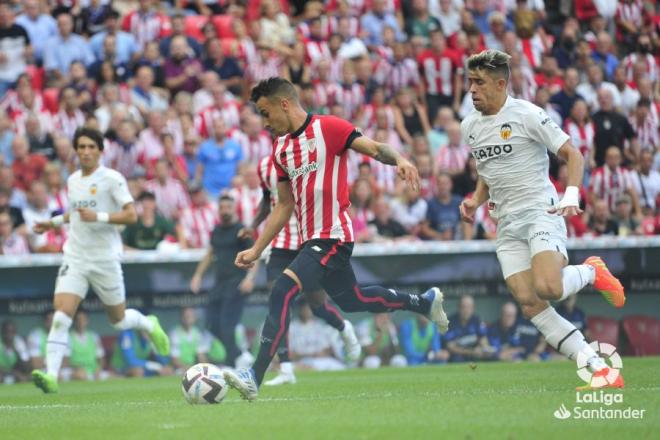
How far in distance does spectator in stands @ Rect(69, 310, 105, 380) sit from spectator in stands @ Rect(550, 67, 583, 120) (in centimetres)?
894

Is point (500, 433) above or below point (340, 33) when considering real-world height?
below

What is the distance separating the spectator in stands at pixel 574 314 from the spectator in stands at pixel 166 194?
18.5 ft

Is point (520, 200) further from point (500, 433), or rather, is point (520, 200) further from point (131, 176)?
point (131, 176)

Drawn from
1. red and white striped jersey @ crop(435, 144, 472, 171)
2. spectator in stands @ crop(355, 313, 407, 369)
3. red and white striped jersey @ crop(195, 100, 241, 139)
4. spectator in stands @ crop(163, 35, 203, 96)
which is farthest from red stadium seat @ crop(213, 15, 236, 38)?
spectator in stands @ crop(355, 313, 407, 369)

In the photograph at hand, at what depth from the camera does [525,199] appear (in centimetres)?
1013

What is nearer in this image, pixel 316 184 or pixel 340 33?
pixel 316 184

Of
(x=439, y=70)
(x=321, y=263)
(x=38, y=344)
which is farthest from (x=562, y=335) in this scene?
(x=439, y=70)

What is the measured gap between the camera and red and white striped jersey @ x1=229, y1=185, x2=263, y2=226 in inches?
730

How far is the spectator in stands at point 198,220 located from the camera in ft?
60.9

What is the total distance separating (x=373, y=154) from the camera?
9.62m

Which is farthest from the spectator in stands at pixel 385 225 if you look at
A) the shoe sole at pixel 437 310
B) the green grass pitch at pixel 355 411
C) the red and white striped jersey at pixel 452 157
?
the shoe sole at pixel 437 310

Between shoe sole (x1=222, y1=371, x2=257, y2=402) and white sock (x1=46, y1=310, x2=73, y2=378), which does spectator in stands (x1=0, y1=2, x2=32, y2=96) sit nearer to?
white sock (x1=46, y1=310, x2=73, y2=378)

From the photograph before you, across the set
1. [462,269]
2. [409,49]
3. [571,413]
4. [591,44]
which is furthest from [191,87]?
[571,413]

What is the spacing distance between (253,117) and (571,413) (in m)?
12.2
